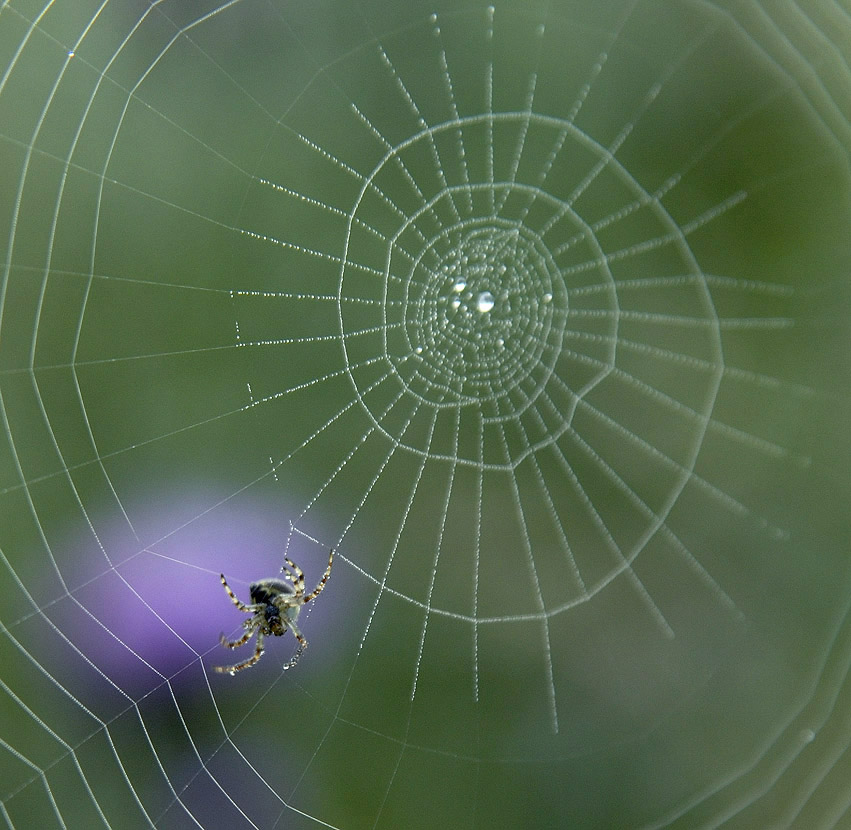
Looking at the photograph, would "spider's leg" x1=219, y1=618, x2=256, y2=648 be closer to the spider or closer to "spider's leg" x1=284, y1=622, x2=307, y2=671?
the spider

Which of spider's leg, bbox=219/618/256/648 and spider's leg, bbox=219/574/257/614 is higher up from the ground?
spider's leg, bbox=219/574/257/614

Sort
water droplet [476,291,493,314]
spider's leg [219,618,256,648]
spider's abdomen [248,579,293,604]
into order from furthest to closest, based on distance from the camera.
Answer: water droplet [476,291,493,314] → spider's leg [219,618,256,648] → spider's abdomen [248,579,293,604]

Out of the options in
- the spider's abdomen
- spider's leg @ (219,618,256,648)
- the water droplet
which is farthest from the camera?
the water droplet

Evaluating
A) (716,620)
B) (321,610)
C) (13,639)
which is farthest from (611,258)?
(13,639)

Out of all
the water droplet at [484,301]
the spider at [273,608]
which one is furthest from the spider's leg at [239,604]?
the water droplet at [484,301]

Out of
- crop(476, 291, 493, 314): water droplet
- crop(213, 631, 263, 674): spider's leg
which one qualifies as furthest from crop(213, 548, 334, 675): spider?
crop(476, 291, 493, 314): water droplet

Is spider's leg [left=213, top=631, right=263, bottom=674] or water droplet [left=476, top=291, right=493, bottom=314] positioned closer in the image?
spider's leg [left=213, top=631, right=263, bottom=674]

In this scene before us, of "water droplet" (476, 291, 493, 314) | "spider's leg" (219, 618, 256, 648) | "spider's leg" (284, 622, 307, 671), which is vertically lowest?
"spider's leg" (284, 622, 307, 671)

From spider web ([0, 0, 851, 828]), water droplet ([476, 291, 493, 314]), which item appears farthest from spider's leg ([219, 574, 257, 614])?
water droplet ([476, 291, 493, 314])

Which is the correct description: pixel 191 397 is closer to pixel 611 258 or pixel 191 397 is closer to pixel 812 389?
pixel 611 258
